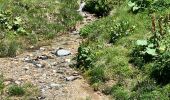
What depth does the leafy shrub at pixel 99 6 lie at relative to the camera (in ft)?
63.1

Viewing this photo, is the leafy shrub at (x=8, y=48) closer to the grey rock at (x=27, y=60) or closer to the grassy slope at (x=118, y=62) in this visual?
the grey rock at (x=27, y=60)

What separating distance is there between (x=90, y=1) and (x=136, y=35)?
3972 mm

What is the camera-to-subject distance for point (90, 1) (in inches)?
781

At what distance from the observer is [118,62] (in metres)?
15.3

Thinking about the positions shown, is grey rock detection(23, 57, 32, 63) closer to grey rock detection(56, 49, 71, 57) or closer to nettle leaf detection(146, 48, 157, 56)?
grey rock detection(56, 49, 71, 57)

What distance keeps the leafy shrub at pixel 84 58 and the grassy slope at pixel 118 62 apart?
10 centimetres

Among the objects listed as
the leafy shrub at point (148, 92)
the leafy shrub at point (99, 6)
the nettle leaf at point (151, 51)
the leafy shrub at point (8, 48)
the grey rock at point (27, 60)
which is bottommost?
the leafy shrub at point (148, 92)

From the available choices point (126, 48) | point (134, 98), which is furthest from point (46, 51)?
point (134, 98)

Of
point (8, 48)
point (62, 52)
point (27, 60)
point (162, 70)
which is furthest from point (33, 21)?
point (162, 70)

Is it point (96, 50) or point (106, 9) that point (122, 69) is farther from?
point (106, 9)

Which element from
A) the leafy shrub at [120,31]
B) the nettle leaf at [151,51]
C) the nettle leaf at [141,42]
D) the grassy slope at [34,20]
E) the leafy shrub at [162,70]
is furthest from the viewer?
the grassy slope at [34,20]

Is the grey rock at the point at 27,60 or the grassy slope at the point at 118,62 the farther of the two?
the grey rock at the point at 27,60

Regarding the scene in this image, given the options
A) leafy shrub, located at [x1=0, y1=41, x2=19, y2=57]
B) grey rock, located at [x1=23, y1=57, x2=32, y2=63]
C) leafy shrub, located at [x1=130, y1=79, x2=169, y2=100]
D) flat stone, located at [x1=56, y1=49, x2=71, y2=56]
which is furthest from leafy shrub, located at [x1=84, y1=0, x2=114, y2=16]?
leafy shrub, located at [x1=130, y1=79, x2=169, y2=100]

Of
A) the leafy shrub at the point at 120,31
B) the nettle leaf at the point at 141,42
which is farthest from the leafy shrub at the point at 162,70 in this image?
the leafy shrub at the point at 120,31
